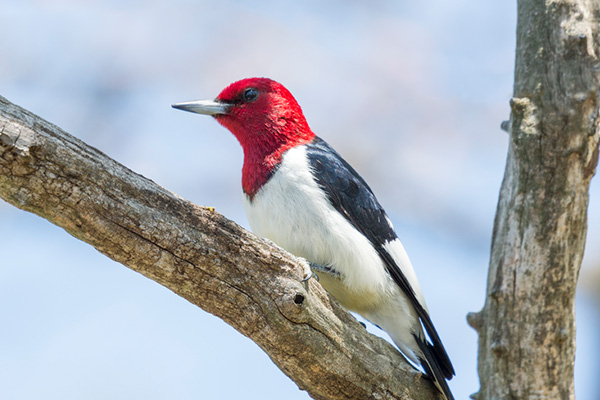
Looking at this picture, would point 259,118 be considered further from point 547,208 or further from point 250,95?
point 547,208

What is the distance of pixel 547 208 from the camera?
2.37m

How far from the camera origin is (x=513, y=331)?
239 cm

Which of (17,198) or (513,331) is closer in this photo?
(17,198)

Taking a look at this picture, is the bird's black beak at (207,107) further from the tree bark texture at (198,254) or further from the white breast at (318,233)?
the tree bark texture at (198,254)

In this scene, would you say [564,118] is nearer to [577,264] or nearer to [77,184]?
[577,264]

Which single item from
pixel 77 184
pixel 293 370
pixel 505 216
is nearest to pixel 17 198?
pixel 77 184

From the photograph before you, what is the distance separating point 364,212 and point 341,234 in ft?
1.01

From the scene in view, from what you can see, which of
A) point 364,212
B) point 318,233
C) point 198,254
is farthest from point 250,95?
point 198,254

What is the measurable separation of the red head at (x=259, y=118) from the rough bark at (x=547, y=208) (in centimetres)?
156

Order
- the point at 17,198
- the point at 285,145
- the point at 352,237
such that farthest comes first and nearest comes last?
the point at 285,145
the point at 352,237
the point at 17,198

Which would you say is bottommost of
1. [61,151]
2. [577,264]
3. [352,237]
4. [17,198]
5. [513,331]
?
[513,331]

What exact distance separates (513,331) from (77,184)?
1708 millimetres

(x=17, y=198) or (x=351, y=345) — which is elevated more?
(x=17, y=198)

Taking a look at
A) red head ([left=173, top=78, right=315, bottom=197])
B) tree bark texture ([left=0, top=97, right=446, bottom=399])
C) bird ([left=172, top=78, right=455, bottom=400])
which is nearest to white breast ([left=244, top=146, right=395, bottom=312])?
bird ([left=172, top=78, right=455, bottom=400])
